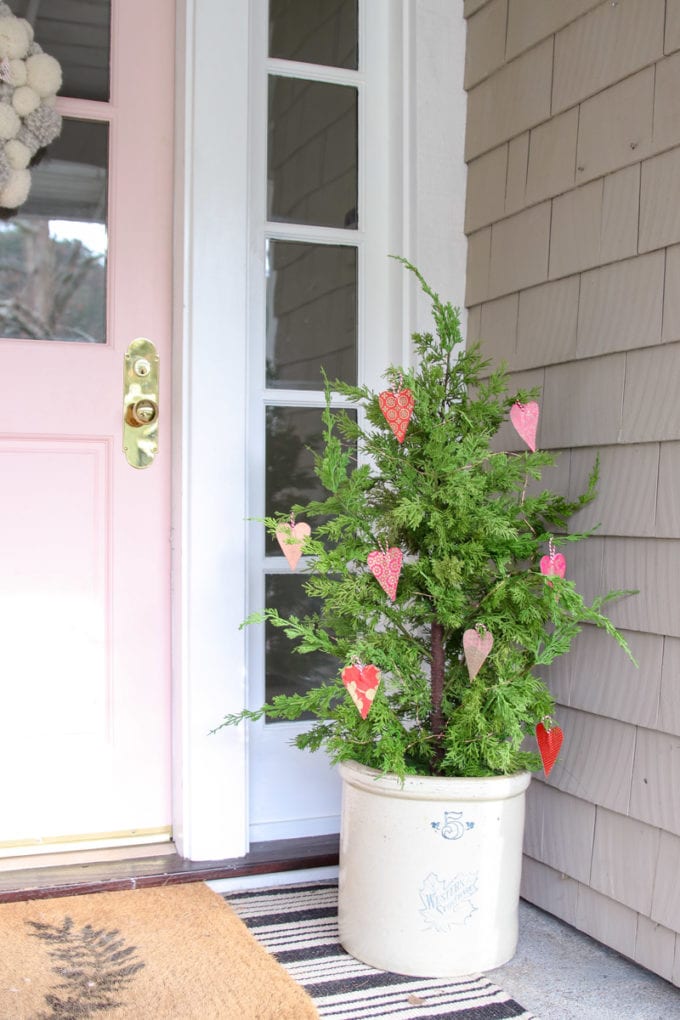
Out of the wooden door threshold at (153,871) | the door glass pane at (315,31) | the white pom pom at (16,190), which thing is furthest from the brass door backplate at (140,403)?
the wooden door threshold at (153,871)

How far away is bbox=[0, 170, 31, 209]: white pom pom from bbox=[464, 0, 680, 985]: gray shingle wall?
93 centimetres

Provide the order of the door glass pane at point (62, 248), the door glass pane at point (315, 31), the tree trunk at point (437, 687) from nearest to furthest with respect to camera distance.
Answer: the tree trunk at point (437, 687) → the door glass pane at point (62, 248) → the door glass pane at point (315, 31)

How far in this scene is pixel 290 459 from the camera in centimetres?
211

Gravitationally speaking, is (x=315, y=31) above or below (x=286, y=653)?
above

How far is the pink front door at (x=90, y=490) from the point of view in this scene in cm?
196

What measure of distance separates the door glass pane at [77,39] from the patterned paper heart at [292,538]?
39.6 inches

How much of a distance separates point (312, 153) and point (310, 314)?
1.14 feet

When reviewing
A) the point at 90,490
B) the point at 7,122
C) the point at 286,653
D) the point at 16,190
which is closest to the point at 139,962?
the point at 286,653

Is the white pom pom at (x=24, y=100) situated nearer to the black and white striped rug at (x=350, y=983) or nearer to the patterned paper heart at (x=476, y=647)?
the patterned paper heart at (x=476, y=647)

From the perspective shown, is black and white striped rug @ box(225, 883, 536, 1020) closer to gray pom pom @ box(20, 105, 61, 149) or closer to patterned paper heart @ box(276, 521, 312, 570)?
patterned paper heart @ box(276, 521, 312, 570)

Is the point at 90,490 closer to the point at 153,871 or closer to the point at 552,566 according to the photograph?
the point at 153,871

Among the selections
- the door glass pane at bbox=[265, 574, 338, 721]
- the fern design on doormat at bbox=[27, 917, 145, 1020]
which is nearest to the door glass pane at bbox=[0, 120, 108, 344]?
the door glass pane at bbox=[265, 574, 338, 721]

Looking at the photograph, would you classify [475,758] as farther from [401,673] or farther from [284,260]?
[284,260]

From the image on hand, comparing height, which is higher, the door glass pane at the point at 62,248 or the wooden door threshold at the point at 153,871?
the door glass pane at the point at 62,248
